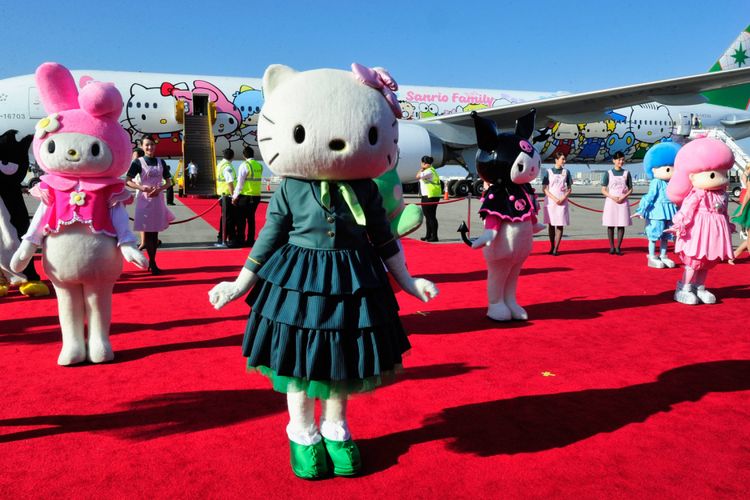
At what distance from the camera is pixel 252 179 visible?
8.38 metres

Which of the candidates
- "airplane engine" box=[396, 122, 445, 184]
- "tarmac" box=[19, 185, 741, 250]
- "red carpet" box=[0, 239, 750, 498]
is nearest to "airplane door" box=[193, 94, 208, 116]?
"tarmac" box=[19, 185, 741, 250]

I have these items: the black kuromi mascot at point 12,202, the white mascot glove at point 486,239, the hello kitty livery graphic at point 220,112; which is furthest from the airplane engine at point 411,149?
the black kuromi mascot at point 12,202

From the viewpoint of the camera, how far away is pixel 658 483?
7.24ft

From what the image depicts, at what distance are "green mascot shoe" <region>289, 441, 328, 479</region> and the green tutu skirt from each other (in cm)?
26

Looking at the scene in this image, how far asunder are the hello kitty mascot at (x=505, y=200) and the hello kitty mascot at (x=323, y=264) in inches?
86.2

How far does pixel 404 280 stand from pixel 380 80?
0.84 m

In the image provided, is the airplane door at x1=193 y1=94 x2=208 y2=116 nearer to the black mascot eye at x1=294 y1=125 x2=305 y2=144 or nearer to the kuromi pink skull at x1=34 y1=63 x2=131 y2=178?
the kuromi pink skull at x1=34 y1=63 x2=131 y2=178

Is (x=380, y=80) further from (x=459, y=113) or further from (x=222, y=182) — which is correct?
(x=459, y=113)

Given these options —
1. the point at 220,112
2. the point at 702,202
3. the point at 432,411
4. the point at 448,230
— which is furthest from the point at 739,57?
the point at 432,411

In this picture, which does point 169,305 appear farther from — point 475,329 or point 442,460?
point 442,460

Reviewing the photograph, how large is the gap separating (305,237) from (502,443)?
4.33ft

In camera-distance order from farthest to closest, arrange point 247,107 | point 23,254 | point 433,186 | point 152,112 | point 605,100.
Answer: point 247,107 → point 152,112 → point 605,100 → point 433,186 → point 23,254

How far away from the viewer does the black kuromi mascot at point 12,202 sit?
4.80 m

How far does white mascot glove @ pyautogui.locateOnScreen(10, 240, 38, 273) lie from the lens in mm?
3248
